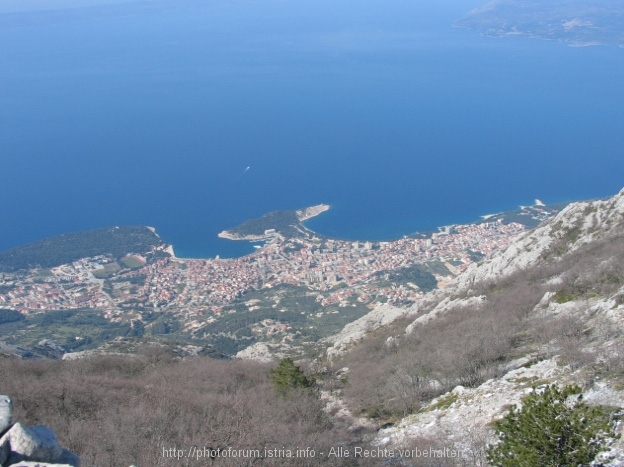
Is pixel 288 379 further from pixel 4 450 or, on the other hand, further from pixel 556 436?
pixel 4 450

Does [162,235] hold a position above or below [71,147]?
below

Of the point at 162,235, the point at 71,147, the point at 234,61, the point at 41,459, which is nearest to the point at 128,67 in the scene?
the point at 234,61

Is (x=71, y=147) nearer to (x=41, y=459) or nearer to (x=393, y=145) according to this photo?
(x=393, y=145)

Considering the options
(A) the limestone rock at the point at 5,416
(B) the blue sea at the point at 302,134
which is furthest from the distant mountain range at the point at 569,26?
(A) the limestone rock at the point at 5,416

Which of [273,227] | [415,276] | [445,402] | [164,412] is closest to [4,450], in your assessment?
[164,412]

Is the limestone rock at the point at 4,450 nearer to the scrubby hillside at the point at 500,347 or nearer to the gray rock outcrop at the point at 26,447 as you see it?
the gray rock outcrop at the point at 26,447
